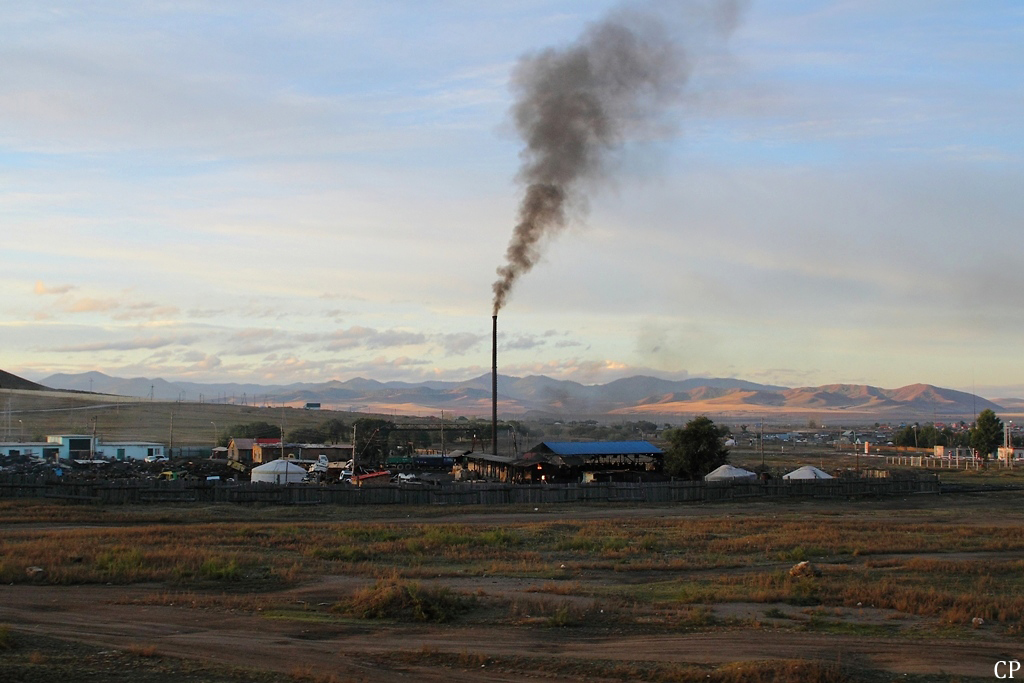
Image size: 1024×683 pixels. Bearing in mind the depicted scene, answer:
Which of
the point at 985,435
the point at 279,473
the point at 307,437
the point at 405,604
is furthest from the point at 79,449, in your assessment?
the point at 985,435

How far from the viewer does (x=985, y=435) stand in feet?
349

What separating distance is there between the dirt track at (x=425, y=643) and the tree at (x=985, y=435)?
100288 mm

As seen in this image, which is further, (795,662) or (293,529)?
(293,529)

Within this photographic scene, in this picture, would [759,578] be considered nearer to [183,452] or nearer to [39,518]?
[39,518]

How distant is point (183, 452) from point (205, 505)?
2288 inches

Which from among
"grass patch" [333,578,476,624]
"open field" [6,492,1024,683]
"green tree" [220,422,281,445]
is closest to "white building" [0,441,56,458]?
"green tree" [220,422,281,445]

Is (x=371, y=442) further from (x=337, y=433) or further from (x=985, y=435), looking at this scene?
(x=985, y=435)

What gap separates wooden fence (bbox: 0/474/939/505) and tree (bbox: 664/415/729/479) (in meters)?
11.3

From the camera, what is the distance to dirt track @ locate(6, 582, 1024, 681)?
51.2ft

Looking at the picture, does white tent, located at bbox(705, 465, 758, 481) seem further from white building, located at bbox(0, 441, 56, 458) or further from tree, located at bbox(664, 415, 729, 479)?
white building, located at bbox(0, 441, 56, 458)

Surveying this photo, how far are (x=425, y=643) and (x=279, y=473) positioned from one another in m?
52.1

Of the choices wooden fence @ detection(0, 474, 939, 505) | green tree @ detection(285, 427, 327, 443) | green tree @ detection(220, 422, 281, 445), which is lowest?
wooden fence @ detection(0, 474, 939, 505)

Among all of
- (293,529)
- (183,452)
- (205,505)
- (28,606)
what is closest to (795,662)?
(28,606)

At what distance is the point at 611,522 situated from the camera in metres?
42.8
